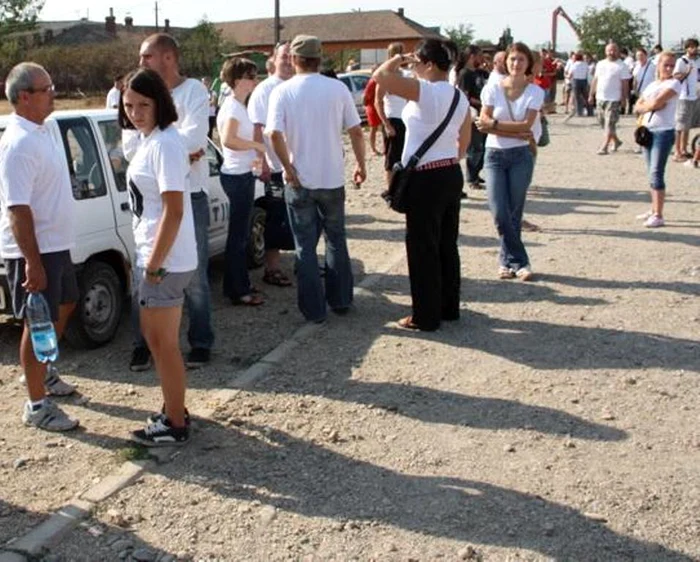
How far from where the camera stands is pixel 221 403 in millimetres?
5180

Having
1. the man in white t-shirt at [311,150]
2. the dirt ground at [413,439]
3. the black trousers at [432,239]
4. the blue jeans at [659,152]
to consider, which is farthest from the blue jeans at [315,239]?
the blue jeans at [659,152]

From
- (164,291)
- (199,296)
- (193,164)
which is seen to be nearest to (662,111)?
(193,164)

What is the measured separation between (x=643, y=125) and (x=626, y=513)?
21.3 feet

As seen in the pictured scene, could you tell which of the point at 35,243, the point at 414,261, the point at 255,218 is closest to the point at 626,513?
the point at 414,261

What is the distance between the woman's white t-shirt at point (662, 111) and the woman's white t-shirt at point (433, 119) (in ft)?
13.1

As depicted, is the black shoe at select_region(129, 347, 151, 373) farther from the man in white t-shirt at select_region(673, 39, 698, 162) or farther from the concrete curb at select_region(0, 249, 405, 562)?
the man in white t-shirt at select_region(673, 39, 698, 162)

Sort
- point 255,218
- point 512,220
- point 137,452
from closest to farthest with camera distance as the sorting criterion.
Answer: point 137,452
point 512,220
point 255,218

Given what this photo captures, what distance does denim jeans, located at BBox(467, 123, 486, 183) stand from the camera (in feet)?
40.1

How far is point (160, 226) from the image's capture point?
4188 millimetres

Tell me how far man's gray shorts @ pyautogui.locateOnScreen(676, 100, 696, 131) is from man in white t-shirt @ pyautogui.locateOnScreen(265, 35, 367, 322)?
968 cm

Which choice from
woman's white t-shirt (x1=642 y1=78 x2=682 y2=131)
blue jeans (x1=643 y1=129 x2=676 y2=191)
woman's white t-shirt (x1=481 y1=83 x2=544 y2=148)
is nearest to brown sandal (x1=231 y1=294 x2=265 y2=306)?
woman's white t-shirt (x1=481 y1=83 x2=544 y2=148)

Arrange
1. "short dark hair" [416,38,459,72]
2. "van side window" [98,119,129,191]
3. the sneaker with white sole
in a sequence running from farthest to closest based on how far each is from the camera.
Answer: the sneaker with white sole
"van side window" [98,119,129,191]
"short dark hair" [416,38,459,72]

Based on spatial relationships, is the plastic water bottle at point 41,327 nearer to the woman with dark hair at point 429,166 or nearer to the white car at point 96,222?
the white car at point 96,222

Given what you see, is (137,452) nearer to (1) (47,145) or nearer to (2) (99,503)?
(2) (99,503)
